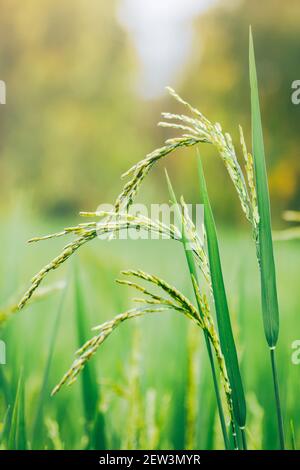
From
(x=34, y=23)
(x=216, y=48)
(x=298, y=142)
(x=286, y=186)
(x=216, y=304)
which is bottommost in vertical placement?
(x=216, y=304)

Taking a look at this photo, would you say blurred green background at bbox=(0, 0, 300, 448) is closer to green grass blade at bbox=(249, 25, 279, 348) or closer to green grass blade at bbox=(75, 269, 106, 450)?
green grass blade at bbox=(75, 269, 106, 450)

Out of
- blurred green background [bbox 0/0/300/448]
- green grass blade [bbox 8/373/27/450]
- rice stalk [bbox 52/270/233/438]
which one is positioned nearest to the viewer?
rice stalk [bbox 52/270/233/438]

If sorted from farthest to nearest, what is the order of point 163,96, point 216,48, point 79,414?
point 216,48
point 163,96
point 79,414

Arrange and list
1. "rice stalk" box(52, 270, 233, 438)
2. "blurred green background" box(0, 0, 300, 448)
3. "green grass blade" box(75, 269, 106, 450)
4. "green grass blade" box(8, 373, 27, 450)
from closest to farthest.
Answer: "rice stalk" box(52, 270, 233, 438), "green grass blade" box(8, 373, 27, 450), "green grass blade" box(75, 269, 106, 450), "blurred green background" box(0, 0, 300, 448)

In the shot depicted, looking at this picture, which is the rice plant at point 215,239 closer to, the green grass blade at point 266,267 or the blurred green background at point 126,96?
the green grass blade at point 266,267

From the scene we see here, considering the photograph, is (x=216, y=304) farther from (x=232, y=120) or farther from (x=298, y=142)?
(x=232, y=120)

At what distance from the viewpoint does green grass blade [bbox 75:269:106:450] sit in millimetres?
797

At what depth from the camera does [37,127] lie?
7.35 metres

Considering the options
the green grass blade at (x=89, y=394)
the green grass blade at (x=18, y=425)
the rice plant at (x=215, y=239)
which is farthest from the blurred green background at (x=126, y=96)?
the rice plant at (x=215, y=239)

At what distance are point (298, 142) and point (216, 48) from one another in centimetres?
215

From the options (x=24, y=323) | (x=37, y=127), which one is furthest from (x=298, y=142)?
(x=24, y=323)

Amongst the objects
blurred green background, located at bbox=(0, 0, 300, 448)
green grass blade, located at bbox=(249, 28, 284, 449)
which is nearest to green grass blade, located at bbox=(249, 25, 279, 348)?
green grass blade, located at bbox=(249, 28, 284, 449)

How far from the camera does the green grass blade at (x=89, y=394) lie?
797 millimetres
